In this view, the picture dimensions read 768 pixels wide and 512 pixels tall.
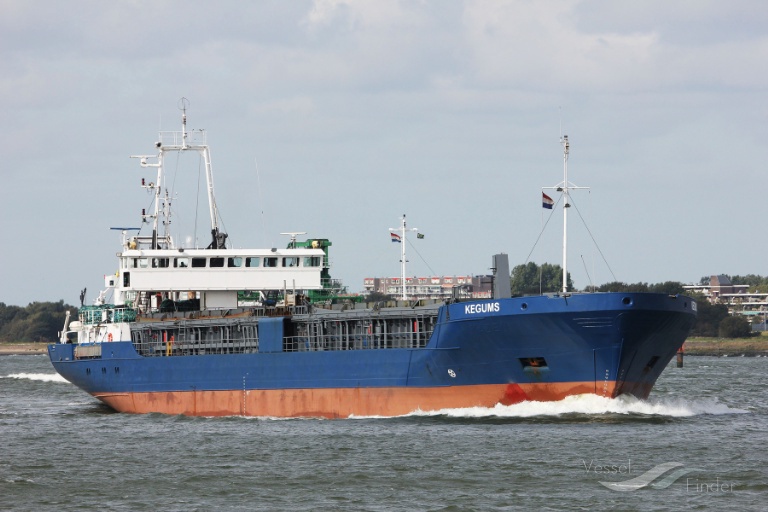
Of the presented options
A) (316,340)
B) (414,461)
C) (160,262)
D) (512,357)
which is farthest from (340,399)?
(160,262)

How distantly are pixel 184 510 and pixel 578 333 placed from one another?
598 inches

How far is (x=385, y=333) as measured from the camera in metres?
40.3

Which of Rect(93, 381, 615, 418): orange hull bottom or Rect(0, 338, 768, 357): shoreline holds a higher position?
Rect(0, 338, 768, 357): shoreline

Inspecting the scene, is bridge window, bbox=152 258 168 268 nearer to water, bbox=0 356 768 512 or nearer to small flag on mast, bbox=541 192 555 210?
water, bbox=0 356 768 512

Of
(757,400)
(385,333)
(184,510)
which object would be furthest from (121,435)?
(757,400)

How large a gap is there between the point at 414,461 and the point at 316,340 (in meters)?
13.1

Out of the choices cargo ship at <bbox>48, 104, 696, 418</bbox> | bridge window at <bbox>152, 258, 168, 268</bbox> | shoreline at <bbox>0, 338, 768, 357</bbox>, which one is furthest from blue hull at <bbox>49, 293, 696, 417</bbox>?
shoreline at <bbox>0, 338, 768, 357</bbox>

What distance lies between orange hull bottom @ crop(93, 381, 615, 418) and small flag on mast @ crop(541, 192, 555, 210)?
625cm

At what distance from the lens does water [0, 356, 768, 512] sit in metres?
26.0

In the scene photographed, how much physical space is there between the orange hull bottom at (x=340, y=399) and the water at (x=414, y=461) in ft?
1.37

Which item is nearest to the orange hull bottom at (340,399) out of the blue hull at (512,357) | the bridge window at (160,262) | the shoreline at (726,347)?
the blue hull at (512,357)

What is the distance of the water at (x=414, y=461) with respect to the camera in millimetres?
26016

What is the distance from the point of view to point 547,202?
38.7 meters

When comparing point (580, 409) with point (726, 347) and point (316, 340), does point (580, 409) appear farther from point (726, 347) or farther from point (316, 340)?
point (726, 347)
